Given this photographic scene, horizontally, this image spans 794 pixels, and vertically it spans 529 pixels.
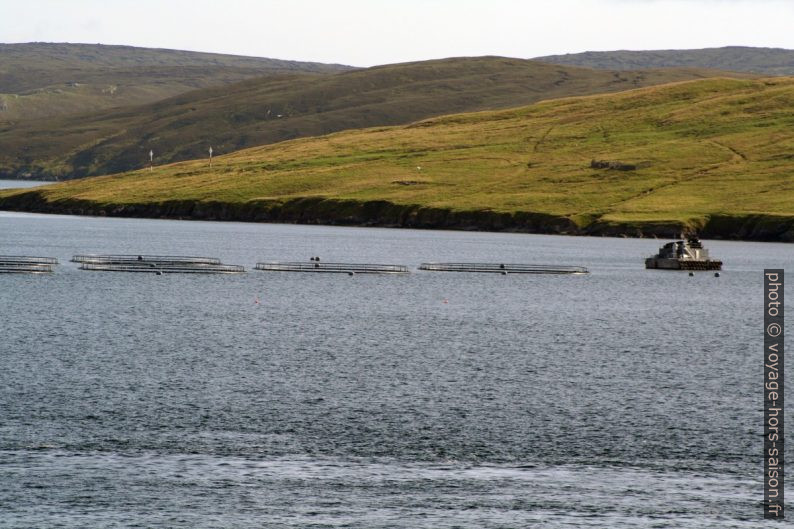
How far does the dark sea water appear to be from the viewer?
53.0 meters

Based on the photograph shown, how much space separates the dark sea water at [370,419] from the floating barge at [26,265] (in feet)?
138

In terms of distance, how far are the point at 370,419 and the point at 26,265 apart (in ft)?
406

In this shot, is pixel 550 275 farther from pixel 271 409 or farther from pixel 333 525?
pixel 333 525

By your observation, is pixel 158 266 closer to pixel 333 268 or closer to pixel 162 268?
pixel 162 268

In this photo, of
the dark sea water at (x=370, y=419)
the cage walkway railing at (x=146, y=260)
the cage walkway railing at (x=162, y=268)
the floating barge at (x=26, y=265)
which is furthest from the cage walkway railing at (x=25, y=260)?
the dark sea water at (x=370, y=419)

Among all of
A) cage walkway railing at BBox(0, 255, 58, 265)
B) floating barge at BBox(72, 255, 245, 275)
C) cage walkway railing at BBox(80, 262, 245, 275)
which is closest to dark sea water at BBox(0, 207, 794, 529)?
cage walkway railing at BBox(80, 262, 245, 275)

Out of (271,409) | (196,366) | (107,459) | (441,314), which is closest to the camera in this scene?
(107,459)

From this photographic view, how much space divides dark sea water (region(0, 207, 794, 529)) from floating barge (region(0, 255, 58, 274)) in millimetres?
42162

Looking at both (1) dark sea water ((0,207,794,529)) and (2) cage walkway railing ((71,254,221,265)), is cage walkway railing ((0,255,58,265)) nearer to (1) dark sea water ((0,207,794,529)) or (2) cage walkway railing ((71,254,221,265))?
(2) cage walkway railing ((71,254,221,265))

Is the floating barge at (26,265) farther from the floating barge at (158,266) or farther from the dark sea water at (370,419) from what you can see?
the dark sea water at (370,419)

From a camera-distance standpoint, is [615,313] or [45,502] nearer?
[45,502]

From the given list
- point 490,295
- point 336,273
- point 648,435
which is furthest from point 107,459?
point 336,273

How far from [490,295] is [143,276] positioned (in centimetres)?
5269

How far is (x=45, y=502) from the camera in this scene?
5169cm
